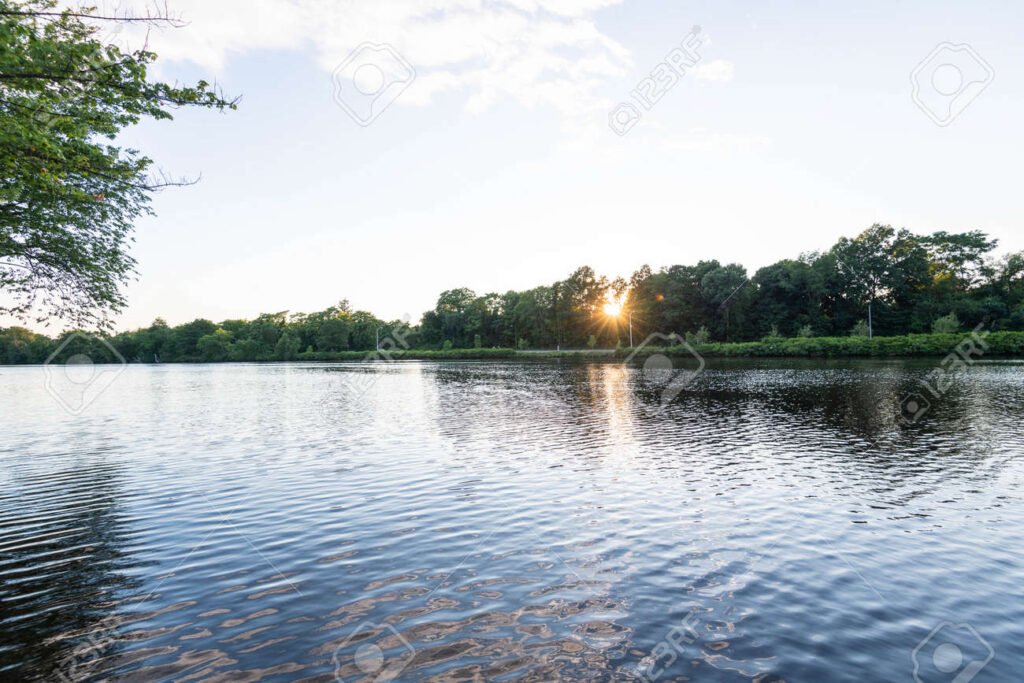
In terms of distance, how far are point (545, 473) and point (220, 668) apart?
12928 millimetres

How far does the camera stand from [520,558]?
37.7ft

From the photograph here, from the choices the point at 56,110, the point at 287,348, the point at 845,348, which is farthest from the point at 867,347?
the point at 287,348

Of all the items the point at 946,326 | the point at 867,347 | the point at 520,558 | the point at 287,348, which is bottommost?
the point at 520,558

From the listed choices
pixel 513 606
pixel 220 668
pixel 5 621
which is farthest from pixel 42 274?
pixel 513 606

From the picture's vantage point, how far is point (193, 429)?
1227 inches

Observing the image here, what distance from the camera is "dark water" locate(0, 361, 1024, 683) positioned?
7.73 meters

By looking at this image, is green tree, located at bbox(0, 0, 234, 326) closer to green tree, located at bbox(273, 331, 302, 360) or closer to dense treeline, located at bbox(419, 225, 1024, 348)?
dense treeline, located at bbox(419, 225, 1024, 348)

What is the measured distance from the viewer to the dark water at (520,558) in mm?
7727

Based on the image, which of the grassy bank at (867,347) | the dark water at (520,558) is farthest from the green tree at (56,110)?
the grassy bank at (867,347)

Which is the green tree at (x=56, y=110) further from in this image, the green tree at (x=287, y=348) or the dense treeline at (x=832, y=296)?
the green tree at (x=287, y=348)

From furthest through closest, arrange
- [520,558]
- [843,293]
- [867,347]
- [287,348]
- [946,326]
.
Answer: [287,348], [843,293], [946,326], [867,347], [520,558]

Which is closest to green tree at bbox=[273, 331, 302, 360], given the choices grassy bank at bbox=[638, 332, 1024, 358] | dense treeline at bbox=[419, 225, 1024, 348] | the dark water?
dense treeline at bbox=[419, 225, 1024, 348]

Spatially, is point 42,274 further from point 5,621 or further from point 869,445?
point 869,445

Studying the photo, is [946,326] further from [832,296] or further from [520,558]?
[520,558]
